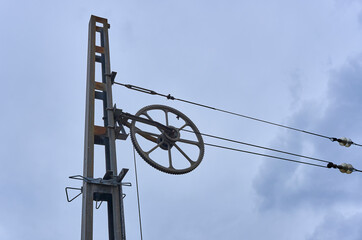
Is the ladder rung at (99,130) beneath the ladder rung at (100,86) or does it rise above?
beneath

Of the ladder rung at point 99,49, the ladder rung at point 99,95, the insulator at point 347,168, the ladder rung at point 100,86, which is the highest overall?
the ladder rung at point 99,49

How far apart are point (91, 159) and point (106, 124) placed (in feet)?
4.05

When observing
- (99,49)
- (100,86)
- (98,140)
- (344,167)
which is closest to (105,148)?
(98,140)

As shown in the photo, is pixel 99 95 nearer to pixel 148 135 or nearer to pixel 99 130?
pixel 99 130

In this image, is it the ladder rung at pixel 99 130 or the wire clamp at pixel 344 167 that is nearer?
the ladder rung at pixel 99 130

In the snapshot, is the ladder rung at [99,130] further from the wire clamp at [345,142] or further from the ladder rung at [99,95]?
the wire clamp at [345,142]

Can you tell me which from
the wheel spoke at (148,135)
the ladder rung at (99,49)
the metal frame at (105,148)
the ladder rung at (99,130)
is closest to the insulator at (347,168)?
the wheel spoke at (148,135)

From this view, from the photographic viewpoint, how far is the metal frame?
9.13m

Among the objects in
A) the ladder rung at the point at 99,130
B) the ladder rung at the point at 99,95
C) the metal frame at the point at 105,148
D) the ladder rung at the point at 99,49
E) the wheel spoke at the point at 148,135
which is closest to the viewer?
the metal frame at the point at 105,148

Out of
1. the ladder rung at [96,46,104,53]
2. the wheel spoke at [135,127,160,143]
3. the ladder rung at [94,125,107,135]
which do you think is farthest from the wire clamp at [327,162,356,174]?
the ladder rung at [96,46,104,53]

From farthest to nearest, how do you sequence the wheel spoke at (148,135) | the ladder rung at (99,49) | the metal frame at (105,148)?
the ladder rung at (99,49), the wheel spoke at (148,135), the metal frame at (105,148)

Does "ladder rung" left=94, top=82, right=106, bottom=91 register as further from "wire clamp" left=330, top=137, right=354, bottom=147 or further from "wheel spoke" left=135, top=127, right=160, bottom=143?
"wire clamp" left=330, top=137, right=354, bottom=147

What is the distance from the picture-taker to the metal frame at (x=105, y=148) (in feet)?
30.0

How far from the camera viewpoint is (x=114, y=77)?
11.6m
